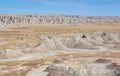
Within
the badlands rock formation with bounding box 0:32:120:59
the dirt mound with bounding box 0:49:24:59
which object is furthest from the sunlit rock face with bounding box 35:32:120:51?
the dirt mound with bounding box 0:49:24:59

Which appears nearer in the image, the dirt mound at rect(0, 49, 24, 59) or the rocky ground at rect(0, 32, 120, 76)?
the rocky ground at rect(0, 32, 120, 76)

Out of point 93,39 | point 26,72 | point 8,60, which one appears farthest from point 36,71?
point 93,39

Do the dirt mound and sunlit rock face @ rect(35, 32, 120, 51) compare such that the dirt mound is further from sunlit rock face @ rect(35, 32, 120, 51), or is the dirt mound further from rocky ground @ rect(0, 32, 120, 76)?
sunlit rock face @ rect(35, 32, 120, 51)

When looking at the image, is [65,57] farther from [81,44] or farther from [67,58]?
[81,44]

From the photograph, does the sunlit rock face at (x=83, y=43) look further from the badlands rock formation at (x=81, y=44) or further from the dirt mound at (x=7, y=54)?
the dirt mound at (x=7, y=54)

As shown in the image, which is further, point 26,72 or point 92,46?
point 92,46

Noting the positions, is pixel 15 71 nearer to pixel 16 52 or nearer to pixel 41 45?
pixel 16 52

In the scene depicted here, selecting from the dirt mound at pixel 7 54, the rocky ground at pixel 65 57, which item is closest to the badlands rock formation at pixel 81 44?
the rocky ground at pixel 65 57

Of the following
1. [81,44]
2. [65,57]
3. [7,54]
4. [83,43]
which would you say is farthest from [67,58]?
[83,43]

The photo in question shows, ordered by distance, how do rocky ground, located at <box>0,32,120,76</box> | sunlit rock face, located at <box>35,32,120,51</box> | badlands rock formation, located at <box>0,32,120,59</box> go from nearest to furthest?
rocky ground, located at <box>0,32,120,76</box>
badlands rock formation, located at <box>0,32,120,59</box>
sunlit rock face, located at <box>35,32,120,51</box>

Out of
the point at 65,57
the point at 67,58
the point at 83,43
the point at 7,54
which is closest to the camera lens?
the point at 67,58

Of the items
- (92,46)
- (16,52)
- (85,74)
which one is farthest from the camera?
(92,46)
